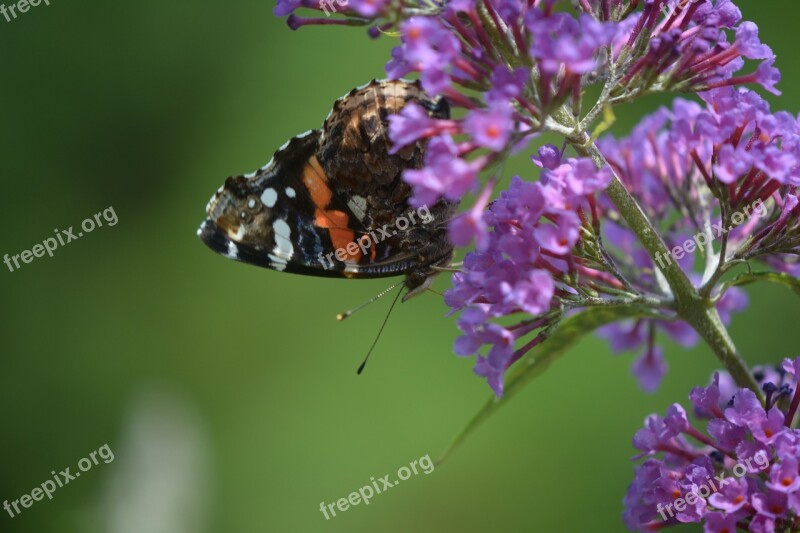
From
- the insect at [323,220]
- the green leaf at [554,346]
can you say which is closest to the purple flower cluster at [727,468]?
the green leaf at [554,346]

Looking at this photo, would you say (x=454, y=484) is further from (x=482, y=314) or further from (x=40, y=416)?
(x=482, y=314)

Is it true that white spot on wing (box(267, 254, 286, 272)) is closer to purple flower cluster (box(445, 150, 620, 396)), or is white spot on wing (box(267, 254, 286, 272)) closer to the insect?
the insect

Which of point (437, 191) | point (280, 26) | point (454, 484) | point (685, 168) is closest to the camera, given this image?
point (437, 191)

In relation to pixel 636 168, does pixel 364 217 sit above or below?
above

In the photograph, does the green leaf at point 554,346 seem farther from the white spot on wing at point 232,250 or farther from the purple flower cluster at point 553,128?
the white spot on wing at point 232,250

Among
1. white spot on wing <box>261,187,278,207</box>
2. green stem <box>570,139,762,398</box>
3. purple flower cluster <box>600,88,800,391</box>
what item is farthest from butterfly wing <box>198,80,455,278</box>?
green stem <box>570,139,762,398</box>

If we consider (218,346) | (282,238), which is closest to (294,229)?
(282,238)

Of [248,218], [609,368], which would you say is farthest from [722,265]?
[609,368]

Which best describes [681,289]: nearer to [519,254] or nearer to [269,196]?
[519,254]
